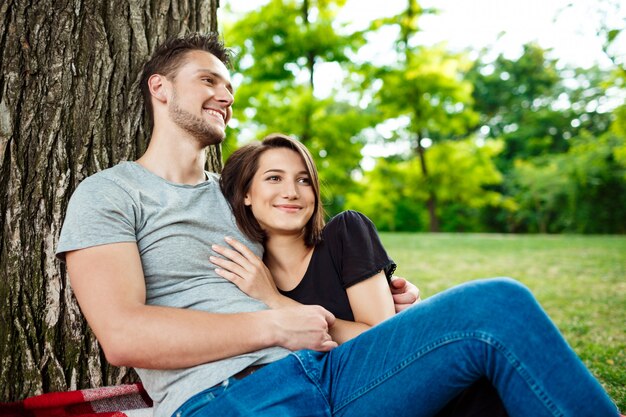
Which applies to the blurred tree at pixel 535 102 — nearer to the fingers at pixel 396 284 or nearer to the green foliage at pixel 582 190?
the green foliage at pixel 582 190

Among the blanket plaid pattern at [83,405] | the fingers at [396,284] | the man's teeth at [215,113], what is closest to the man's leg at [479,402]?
the fingers at [396,284]

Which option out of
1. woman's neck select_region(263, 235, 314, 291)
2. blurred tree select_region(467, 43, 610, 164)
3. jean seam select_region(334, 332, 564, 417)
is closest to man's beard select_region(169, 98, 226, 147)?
woman's neck select_region(263, 235, 314, 291)

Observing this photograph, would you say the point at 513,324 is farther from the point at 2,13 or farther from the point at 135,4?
the point at 2,13

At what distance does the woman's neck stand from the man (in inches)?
5.5

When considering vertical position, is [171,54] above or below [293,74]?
below

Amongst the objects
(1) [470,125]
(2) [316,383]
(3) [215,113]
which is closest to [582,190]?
(1) [470,125]

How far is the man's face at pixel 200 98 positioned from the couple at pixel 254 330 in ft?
0.12

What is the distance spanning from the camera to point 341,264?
254 centimetres

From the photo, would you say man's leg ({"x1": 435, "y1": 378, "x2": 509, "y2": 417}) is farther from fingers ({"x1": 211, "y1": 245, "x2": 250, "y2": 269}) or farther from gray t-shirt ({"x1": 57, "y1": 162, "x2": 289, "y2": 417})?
fingers ({"x1": 211, "y1": 245, "x2": 250, "y2": 269})

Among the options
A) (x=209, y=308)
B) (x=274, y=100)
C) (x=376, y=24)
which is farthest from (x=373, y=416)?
(x=376, y=24)

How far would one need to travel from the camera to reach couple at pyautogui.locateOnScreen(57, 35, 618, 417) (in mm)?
1787

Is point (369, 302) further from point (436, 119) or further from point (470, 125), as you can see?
point (470, 125)

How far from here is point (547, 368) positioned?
1.73 meters

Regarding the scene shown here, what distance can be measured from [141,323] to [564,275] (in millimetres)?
7779
